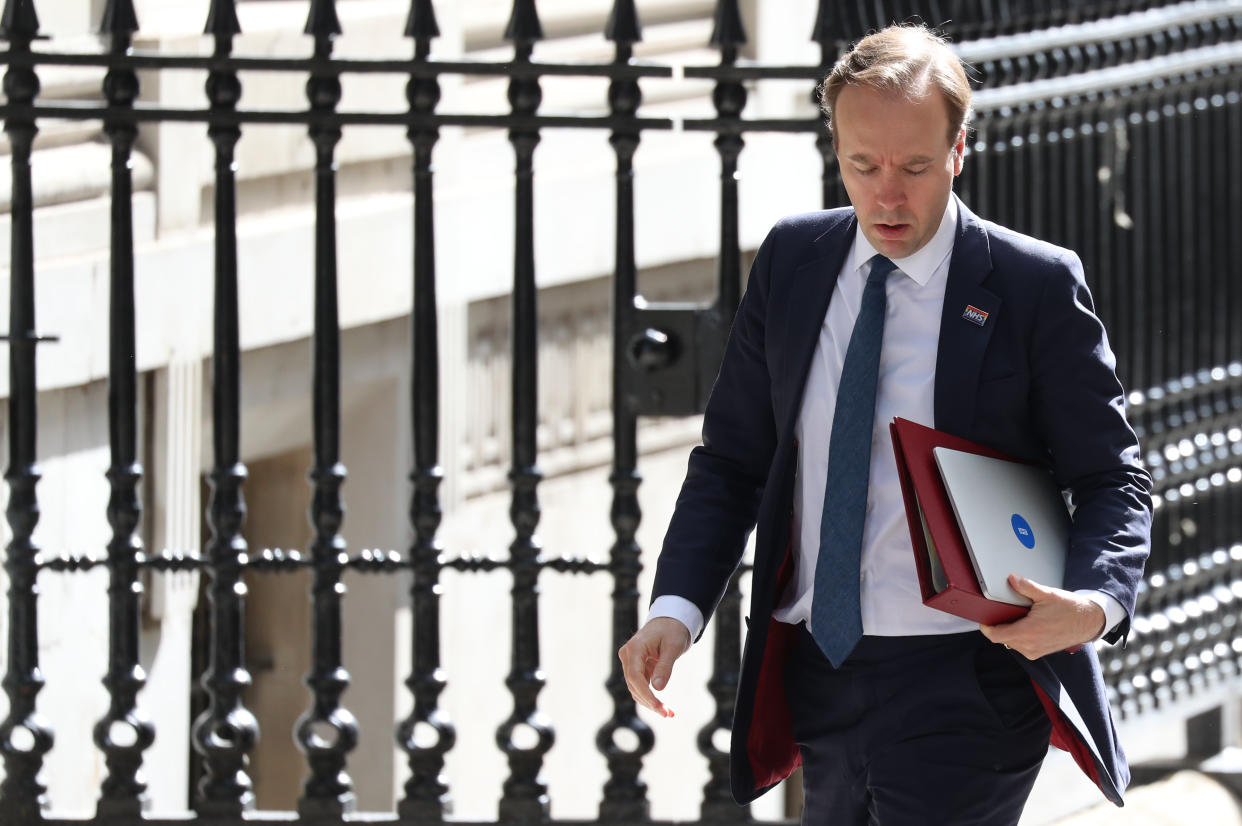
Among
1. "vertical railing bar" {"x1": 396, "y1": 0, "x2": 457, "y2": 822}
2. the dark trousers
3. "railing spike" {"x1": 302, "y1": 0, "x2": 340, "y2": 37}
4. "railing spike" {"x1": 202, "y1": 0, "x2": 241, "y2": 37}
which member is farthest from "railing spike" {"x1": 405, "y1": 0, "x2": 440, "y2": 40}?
the dark trousers

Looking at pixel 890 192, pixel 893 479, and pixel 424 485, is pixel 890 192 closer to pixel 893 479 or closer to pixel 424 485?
pixel 893 479

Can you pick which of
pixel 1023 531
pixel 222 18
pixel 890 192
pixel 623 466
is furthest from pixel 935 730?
pixel 222 18

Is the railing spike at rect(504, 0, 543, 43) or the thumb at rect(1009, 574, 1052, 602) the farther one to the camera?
the railing spike at rect(504, 0, 543, 43)

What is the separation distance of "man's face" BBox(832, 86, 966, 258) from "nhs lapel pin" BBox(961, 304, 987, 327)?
0.45 ft

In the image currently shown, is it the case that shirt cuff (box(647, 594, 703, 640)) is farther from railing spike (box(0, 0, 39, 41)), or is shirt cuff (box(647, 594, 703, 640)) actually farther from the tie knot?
railing spike (box(0, 0, 39, 41))

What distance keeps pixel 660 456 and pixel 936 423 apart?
4.27 meters

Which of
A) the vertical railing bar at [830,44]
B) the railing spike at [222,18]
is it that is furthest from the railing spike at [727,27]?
the railing spike at [222,18]

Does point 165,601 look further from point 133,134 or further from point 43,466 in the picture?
point 133,134

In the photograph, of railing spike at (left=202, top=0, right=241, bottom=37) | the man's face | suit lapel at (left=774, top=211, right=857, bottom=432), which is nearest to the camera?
the man's face

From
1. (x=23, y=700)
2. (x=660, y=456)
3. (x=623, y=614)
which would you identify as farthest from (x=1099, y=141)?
(x=23, y=700)

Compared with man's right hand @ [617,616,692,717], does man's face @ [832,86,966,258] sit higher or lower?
higher

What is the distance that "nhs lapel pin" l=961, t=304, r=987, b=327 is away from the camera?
8.46 ft

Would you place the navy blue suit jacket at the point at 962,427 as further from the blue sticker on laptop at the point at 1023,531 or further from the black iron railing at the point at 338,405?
the black iron railing at the point at 338,405

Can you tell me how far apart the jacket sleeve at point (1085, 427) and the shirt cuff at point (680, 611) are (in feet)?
1.66
